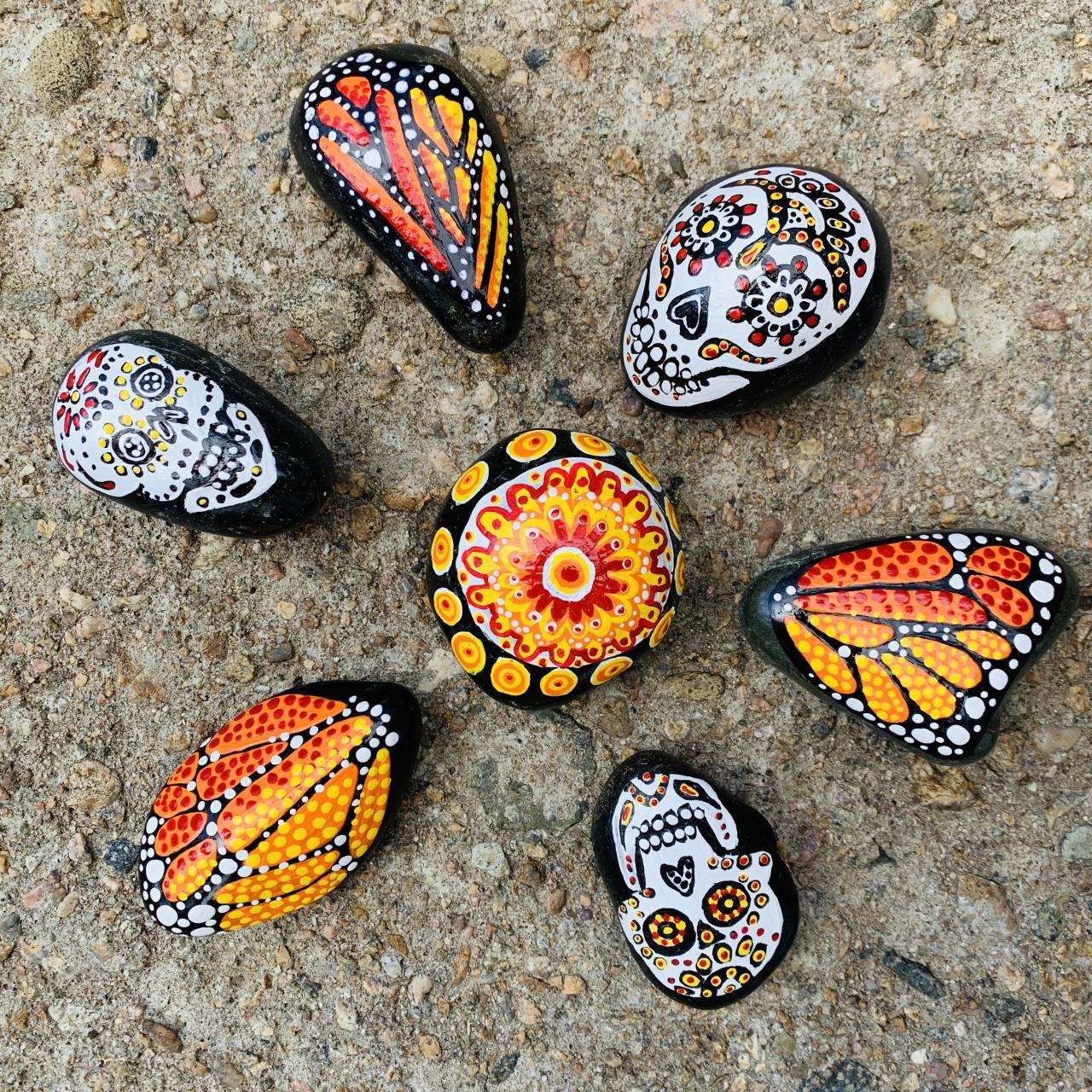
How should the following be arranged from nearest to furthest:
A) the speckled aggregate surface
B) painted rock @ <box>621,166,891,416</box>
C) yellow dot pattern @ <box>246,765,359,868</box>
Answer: painted rock @ <box>621,166,891,416</box>
yellow dot pattern @ <box>246,765,359,868</box>
the speckled aggregate surface

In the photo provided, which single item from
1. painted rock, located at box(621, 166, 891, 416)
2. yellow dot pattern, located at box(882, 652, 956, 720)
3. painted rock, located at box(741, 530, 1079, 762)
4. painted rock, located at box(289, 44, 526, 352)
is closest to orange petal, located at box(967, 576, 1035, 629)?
painted rock, located at box(741, 530, 1079, 762)

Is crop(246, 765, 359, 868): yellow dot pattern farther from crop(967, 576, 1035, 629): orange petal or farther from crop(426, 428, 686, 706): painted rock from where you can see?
crop(967, 576, 1035, 629): orange petal

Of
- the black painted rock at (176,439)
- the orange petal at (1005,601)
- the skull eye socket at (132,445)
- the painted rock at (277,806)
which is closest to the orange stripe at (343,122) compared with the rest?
the black painted rock at (176,439)

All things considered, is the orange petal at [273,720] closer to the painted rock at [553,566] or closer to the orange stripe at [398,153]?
the painted rock at [553,566]

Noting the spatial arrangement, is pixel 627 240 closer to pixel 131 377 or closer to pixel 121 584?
pixel 131 377

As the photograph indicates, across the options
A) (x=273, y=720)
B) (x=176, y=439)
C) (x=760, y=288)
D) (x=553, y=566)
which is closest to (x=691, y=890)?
(x=553, y=566)

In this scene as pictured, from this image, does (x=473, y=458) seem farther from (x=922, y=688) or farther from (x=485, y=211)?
(x=922, y=688)
